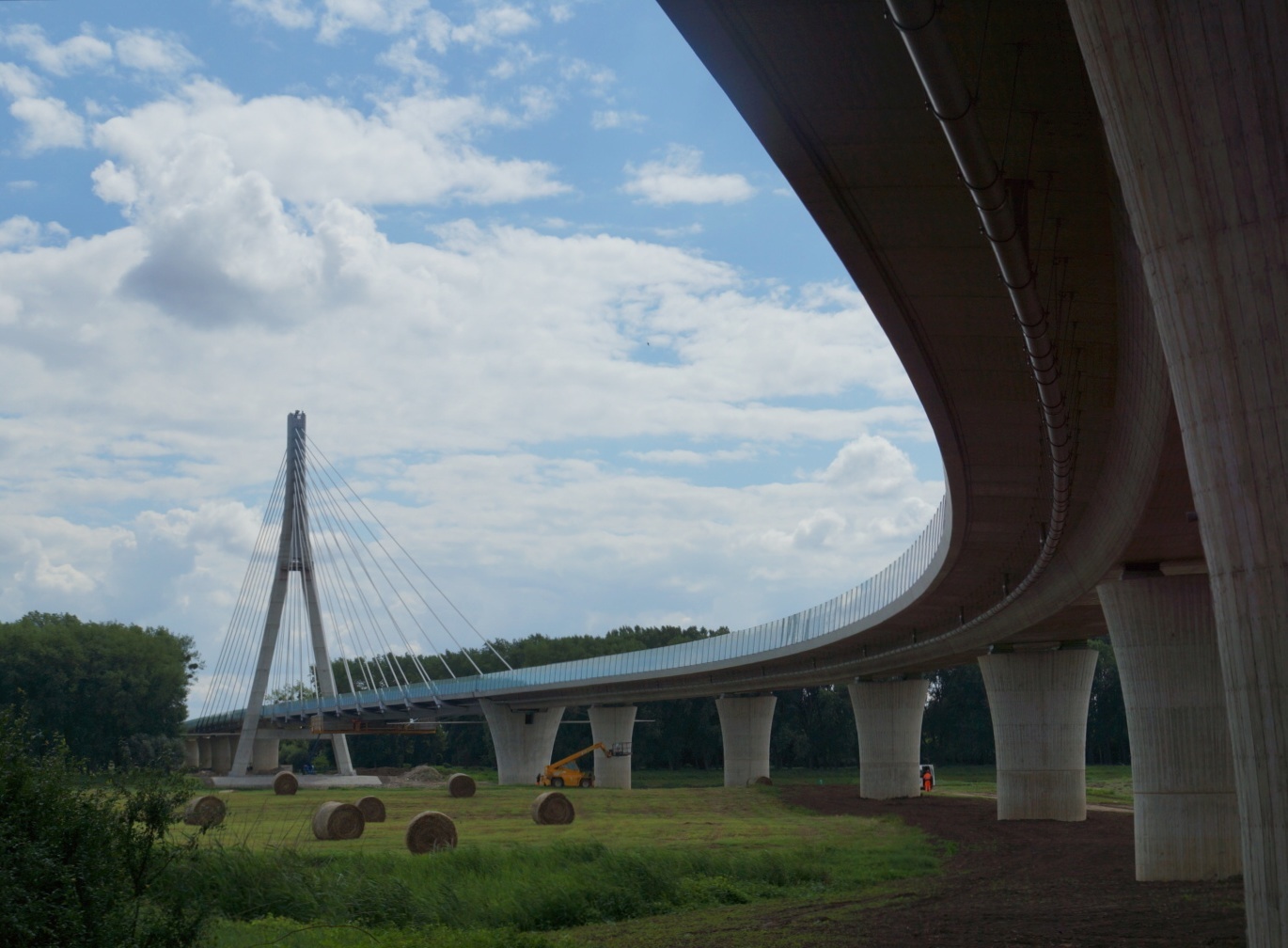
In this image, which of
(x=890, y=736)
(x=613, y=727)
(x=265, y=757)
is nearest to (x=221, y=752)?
(x=265, y=757)

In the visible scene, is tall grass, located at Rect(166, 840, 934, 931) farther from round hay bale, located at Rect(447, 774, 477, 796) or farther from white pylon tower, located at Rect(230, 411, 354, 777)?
white pylon tower, located at Rect(230, 411, 354, 777)

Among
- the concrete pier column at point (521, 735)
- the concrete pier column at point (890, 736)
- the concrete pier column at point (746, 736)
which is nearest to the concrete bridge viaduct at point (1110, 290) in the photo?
the concrete pier column at point (890, 736)

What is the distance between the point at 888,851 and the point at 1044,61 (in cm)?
2605

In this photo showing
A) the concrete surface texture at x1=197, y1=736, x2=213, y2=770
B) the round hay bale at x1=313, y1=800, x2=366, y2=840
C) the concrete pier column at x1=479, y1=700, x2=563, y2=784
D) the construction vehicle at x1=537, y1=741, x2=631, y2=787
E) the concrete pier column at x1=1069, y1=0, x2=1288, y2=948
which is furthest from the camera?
the concrete surface texture at x1=197, y1=736, x2=213, y2=770

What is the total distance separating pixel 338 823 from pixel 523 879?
1417 cm

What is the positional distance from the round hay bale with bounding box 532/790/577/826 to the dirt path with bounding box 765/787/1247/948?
13627 mm

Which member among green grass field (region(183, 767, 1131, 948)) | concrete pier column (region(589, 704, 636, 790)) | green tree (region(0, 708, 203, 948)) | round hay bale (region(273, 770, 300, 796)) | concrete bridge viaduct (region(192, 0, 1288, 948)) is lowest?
round hay bale (region(273, 770, 300, 796))

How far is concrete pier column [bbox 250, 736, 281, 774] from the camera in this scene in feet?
313

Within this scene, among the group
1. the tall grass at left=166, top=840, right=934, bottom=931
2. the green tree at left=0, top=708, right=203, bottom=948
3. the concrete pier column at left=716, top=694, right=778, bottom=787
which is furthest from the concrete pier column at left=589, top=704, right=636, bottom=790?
the green tree at left=0, top=708, right=203, bottom=948

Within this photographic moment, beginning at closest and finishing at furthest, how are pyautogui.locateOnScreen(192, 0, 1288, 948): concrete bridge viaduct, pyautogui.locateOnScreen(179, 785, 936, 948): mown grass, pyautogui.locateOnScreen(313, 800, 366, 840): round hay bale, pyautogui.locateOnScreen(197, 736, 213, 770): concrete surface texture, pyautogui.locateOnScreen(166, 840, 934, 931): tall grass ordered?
pyautogui.locateOnScreen(192, 0, 1288, 948): concrete bridge viaduct → pyautogui.locateOnScreen(179, 785, 936, 948): mown grass → pyautogui.locateOnScreen(166, 840, 934, 931): tall grass → pyautogui.locateOnScreen(313, 800, 366, 840): round hay bale → pyautogui.locateOnScreen(197, 736, 213, 770): concrete surface texture

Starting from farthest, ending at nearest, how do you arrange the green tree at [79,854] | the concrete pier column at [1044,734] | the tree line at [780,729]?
the tree line at [780,729] < the concrete pier column at [1044,734] < the green tree at [79,854]

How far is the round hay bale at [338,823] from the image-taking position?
37.3 meters

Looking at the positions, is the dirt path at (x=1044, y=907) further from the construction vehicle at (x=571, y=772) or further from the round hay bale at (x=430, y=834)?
the construction vehicle at (x=571, y=772)

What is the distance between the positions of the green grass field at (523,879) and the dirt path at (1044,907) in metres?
1.68
